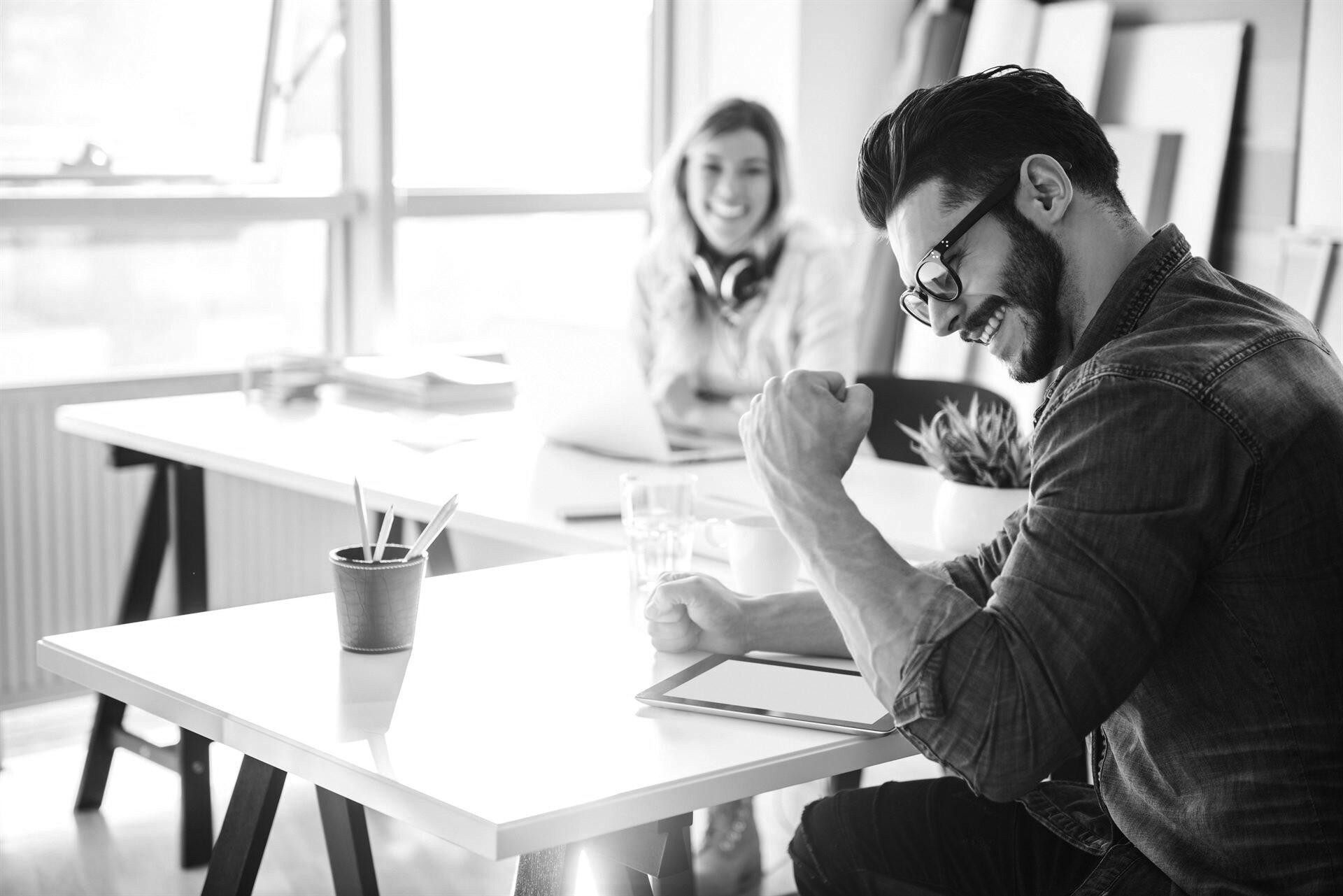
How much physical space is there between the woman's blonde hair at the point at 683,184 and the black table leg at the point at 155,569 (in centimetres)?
121

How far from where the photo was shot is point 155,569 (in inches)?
123

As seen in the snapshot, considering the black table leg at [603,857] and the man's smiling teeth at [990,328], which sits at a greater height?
the man's smiling teeth at [990,328]

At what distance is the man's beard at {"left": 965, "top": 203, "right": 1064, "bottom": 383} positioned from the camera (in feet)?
4.48

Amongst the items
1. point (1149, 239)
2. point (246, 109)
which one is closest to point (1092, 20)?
point (246, 109)

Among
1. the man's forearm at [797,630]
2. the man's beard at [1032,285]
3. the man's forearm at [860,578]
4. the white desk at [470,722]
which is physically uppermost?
the man's beard at [1032,285]

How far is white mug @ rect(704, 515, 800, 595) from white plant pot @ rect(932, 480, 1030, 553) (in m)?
0.26

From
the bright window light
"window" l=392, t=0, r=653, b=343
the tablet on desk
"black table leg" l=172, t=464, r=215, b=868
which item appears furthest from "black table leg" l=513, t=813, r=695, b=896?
the bright window light

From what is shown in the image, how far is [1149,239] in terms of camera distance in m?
1.39

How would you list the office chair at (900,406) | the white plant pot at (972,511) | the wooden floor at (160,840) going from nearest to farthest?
1. the white plant pot at (972,511)
2. the wooden floor at (160,840)
3. the office chair at (900,406)

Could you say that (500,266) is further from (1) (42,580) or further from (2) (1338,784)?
(2) (1338,784)

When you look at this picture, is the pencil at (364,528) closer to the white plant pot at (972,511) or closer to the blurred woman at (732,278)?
the white plant pot at (972,511)

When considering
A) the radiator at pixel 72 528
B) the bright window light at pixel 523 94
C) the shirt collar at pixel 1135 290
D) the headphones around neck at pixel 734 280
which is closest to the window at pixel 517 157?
the bright window light at pixel 523 94

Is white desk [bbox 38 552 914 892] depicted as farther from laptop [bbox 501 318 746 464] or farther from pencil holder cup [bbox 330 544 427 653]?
laptop [bbox 501 318 746 464]

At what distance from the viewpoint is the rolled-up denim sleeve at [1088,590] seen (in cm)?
118
